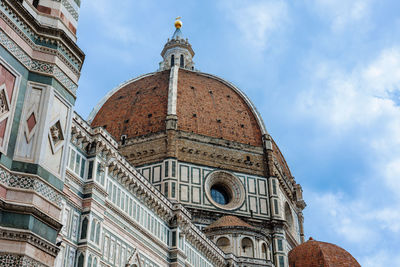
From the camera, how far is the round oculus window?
47219 mm

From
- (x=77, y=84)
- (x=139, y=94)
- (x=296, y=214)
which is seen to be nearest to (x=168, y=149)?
(x=139, y=94)

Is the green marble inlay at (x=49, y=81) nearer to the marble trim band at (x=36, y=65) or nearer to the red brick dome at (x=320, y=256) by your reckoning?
the marble trim band at (x=36, y=65)

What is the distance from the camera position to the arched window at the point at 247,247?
134 ft

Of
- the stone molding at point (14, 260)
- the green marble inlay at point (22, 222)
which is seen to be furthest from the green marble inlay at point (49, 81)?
Answer: the stone molding at point (14, 260)

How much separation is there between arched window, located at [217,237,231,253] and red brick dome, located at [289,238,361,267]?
23.7 feet

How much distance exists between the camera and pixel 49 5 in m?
9.67

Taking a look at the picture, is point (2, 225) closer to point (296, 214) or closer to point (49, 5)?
point (49, 5)

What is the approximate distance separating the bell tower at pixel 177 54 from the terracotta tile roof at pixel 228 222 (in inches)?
1086

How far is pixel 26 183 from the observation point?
7855 millimetres

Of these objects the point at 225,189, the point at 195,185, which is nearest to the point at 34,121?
the point at 195,185

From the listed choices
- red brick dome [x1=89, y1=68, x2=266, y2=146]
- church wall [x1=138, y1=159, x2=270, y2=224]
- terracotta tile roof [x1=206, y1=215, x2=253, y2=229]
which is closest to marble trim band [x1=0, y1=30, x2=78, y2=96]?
terracotta tile roof [x1=206, y1=215, x2=253, y2=229]

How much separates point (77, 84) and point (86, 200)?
14.4m

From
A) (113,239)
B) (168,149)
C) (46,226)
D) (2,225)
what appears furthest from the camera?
(168,149)

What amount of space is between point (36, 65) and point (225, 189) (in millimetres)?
40514
